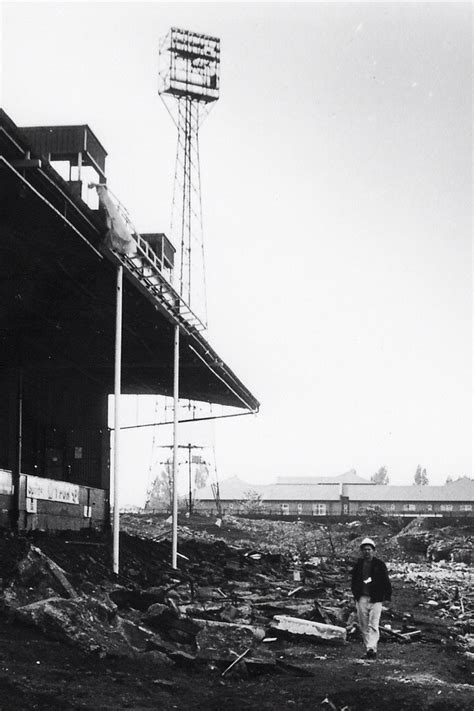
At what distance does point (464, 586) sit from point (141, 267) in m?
14.7

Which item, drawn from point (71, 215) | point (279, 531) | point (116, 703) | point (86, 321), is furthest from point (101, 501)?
point (279, 531)

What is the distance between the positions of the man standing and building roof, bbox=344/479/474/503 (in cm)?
9255

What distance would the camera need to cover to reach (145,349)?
25609 mm

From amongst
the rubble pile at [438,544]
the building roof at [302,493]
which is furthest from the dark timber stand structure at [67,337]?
the building roof at [302,493]

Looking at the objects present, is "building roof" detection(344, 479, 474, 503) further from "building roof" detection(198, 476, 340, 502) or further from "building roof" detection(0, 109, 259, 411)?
"building roof" detection(0, 109, 259, 411)

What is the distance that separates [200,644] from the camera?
440 inches

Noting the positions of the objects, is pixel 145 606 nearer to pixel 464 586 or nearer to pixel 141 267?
pixel 141 267

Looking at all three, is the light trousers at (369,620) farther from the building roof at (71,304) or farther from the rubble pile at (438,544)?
the rubble pile at (438,544)

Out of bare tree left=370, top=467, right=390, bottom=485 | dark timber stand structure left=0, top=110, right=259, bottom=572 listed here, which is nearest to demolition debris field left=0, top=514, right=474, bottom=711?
dark timber stand structure left=0, top=110, right=259, bottom=572

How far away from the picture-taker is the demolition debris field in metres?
7.97

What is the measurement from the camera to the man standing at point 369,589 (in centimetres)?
1134

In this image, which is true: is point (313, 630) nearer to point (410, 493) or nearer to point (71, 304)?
point (71, 304)

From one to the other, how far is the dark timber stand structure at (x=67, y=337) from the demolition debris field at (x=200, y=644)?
19.0 feet

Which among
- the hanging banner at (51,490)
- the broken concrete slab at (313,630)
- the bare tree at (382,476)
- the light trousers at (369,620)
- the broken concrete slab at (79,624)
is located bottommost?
the bare tree at (382,476)
